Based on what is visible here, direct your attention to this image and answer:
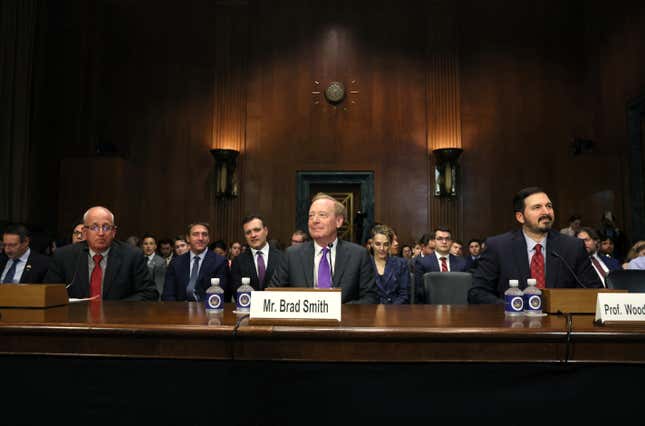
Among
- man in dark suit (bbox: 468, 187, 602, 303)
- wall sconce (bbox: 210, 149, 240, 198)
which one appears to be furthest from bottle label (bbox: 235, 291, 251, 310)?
wall sconce (bbox: 210, 149, 240, 198)

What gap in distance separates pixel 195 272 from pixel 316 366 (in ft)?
9.84

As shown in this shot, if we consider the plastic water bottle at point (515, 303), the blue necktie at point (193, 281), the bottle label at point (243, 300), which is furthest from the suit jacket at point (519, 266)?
the blue necktie at point (193, 281)

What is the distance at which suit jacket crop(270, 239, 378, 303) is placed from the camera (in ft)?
10.1

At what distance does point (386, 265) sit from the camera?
15.3 feet

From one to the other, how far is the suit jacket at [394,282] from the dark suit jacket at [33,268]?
2.65 metres

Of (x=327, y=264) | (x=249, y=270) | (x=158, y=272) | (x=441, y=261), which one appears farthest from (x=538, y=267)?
(x=158, y=272)

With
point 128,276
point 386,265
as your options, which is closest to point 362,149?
point 386,265

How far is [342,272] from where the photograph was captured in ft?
10.2

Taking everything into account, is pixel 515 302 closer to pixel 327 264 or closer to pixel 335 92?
pixel 327 264

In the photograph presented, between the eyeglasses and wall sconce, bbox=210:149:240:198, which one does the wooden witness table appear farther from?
wall sconce, bbox=210:149:240:198

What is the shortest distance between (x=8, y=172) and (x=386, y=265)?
18.8ft

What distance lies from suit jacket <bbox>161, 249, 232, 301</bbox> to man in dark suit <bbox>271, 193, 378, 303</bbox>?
Result: 1423 mm

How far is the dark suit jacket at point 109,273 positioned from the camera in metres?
3.36

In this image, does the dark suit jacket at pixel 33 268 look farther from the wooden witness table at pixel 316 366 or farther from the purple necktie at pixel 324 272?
the wooden witness table at pixel 316 366
